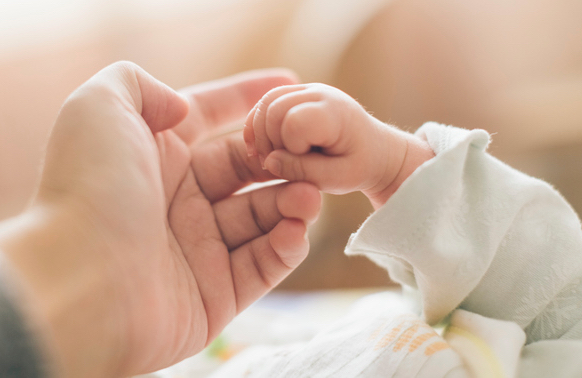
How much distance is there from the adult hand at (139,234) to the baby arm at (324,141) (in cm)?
3

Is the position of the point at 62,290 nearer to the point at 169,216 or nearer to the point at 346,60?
the point at 169,216

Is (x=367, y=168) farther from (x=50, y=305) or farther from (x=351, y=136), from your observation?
(x=50, y=305)

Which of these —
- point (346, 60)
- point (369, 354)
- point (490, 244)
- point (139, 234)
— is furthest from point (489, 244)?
point (346, 60)

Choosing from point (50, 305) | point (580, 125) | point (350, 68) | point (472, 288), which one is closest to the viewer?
point (50, 305)

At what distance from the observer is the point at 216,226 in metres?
0.49

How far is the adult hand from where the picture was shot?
0.33 m

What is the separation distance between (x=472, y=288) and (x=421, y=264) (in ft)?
0.21

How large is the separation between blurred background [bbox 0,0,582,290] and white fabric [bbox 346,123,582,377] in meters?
0.53

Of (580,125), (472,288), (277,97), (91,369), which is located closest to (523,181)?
(472,288)

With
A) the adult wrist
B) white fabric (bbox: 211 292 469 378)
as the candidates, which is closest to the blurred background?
white fabric (bbox: 211 292 469 378)

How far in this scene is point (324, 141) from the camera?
37 cm

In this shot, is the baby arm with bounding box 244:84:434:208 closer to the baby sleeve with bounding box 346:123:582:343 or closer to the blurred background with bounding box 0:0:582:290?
the baby sleeve with bounding box 346:123:582:343

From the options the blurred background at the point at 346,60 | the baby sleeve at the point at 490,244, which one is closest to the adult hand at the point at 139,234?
the baby sleeve at the point at 490,244

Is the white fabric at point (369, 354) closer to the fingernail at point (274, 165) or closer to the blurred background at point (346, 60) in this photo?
the fingernail at point (274, 165)
